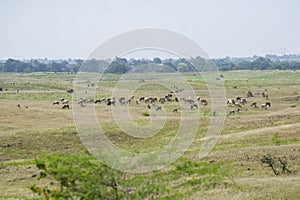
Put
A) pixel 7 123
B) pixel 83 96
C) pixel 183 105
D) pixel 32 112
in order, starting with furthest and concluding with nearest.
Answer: pixel 83 96
pixel 183 105
pixel 32 112
pixel 7 123

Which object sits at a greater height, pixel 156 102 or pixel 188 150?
pixel 156 102

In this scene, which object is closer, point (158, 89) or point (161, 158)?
point (161, 158)

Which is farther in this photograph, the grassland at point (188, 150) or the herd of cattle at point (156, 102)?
the herd of cattle at point (156, 102)

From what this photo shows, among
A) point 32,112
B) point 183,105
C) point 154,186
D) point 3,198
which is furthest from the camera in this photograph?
point 183,105

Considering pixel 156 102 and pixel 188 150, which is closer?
pixel 188 150

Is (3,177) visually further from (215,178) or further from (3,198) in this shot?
(215,178)

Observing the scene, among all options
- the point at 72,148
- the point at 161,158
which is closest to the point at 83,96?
the point at 72,148

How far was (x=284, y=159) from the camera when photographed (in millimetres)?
25438

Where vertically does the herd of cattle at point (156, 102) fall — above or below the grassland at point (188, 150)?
above

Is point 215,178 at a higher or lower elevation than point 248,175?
higher

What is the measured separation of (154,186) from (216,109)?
4154cm

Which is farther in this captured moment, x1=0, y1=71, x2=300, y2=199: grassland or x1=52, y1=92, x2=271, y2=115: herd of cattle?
x1=52, y1=92, x2=271, y2=115: herd of cattle

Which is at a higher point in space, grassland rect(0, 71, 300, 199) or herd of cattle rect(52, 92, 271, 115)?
herd of cattle rect(52, 92, 271, 115)

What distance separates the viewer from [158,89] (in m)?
86.4
